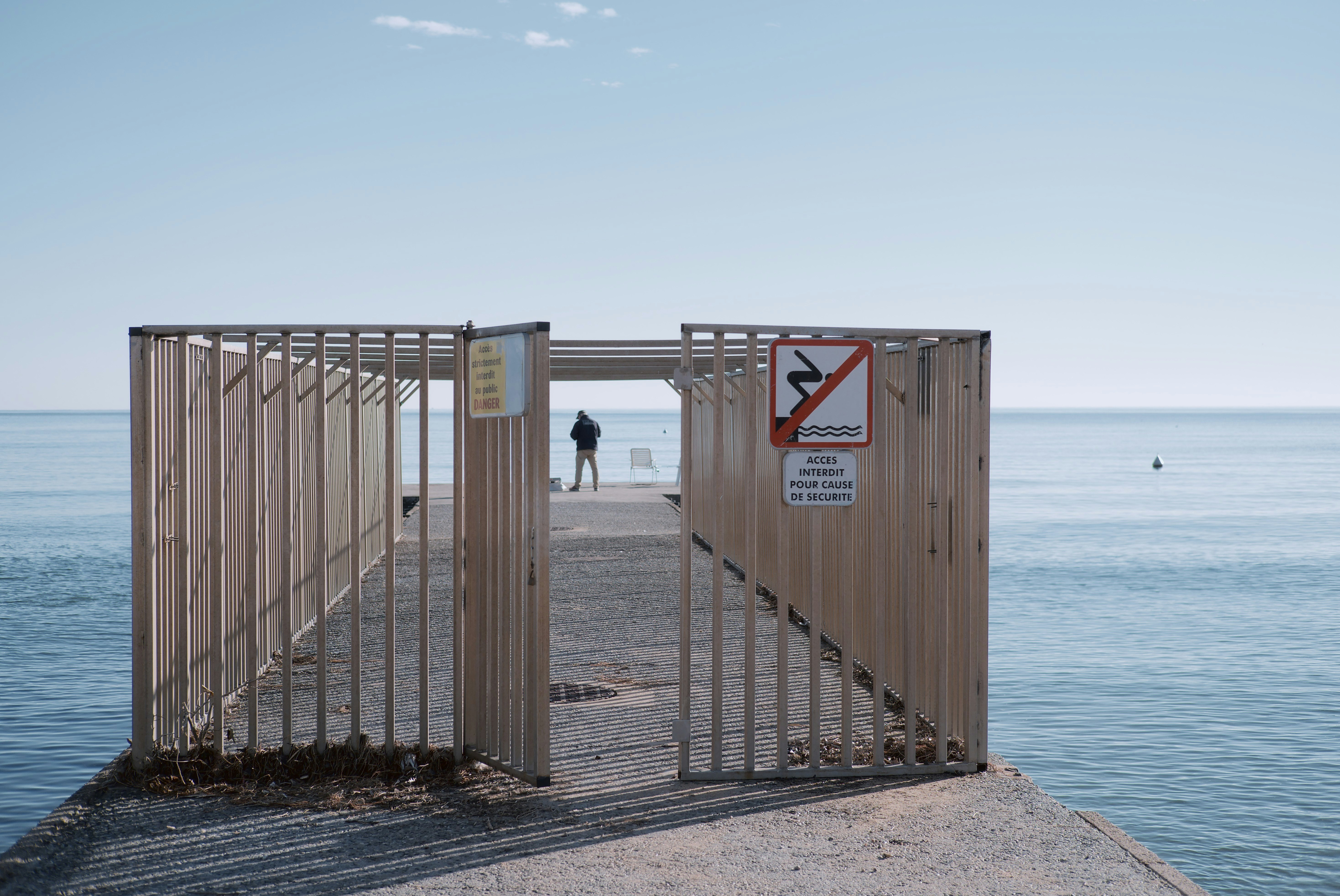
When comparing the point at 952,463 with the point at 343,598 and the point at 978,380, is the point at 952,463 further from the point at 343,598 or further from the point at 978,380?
the point at 343,598

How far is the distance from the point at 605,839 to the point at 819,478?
1.94 metres

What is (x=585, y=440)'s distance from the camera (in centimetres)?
2494

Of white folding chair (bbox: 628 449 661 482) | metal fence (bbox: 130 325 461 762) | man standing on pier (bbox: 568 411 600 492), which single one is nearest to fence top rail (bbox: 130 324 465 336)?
metal fence (bbox: 130 325 461 762)

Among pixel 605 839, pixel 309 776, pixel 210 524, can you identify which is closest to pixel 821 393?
pixel 605 839

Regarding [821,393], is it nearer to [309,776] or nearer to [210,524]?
[309,776]

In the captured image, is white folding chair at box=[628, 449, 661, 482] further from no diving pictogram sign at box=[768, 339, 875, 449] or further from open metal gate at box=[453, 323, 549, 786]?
no diving pictogram sign at box=[768, 339, 875, 449]

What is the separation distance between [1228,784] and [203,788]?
6769mm

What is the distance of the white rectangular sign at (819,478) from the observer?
544cm

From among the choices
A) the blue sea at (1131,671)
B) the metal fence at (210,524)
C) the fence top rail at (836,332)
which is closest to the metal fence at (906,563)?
the fence top rail at (836,332)

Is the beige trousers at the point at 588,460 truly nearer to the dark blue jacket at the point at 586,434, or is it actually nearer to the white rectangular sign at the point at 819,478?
the dark blue jacket at the point at 586,434

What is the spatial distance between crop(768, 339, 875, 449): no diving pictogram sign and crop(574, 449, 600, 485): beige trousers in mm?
19177

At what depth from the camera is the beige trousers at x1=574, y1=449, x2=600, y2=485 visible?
25.2 m

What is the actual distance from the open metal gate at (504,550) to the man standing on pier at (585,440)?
18.2m

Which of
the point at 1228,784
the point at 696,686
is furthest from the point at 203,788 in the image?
the point at 1228,784
